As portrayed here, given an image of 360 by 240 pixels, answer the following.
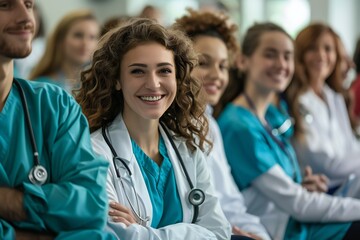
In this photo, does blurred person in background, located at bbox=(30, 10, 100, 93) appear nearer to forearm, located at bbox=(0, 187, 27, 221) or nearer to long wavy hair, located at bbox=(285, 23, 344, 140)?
long wavy hair, located at bbox=(285, 23, 344, 140)

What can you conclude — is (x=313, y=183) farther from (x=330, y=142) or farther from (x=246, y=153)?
(x=330, y=142)

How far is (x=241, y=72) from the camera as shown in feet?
11.0

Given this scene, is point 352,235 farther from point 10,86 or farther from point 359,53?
point 359,53

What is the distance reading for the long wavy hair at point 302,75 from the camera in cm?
360

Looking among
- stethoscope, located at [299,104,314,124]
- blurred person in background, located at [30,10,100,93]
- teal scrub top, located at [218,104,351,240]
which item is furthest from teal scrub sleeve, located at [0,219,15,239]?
blurred person in background, located at [30,10,100,93]

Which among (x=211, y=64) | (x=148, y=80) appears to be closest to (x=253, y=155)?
(x=211, y=64)

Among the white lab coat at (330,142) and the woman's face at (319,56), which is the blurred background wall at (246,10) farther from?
the white lab coat at (330,142)

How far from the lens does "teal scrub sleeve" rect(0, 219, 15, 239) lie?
5.76 ft

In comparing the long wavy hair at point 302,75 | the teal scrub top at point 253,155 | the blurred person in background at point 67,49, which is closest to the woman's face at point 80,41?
the blurred person in background at point 67,49

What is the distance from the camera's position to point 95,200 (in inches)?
72.6

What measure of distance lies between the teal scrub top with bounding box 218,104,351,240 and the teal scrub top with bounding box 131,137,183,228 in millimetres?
823

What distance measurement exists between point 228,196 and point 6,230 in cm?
115

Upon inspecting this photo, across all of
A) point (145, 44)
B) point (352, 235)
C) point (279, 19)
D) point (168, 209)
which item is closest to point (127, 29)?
point (145, 44)

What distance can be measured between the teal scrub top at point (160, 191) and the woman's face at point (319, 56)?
6.52 ft
